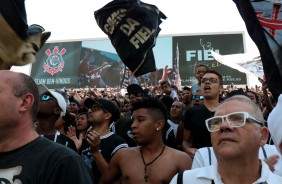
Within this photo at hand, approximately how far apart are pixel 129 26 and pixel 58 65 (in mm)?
26641

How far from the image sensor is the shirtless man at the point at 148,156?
3.17m

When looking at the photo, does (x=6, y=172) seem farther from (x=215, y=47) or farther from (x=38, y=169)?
(x=215, y=47)

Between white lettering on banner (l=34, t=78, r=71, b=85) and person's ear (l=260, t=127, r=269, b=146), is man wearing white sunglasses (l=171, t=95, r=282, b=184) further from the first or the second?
white lettering on banner (l=34, t=78, r=71, b=85)

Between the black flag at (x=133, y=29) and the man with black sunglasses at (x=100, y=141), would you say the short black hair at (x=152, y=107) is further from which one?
the black flag at (x=133, y=29)

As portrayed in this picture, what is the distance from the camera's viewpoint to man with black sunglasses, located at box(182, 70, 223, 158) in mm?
3922

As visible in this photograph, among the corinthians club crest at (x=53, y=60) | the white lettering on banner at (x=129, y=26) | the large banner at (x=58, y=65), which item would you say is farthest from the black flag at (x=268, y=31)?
the corinthians club crest at (x=53, y=60)

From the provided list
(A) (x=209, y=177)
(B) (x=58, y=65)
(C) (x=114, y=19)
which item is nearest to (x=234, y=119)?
(A) (x=209, y=177)

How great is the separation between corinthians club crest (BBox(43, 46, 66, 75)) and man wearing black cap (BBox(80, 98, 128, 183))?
27285 mm

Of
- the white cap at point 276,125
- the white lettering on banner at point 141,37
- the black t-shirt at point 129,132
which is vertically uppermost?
the white lettering on banner at point 141,37

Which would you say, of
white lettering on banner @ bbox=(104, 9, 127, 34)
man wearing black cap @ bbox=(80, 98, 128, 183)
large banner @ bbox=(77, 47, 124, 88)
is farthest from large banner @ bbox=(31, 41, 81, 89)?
man wearing black cap @ bbox=(80, 98, 128, 183)

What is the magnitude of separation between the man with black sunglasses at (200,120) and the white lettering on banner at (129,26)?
1.57 meters

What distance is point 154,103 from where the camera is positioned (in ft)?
12.2

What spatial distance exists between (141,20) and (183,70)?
21.9 metres

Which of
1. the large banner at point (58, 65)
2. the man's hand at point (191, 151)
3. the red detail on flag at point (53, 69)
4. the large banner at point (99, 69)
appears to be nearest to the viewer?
the man's hand at point (191, 151)
